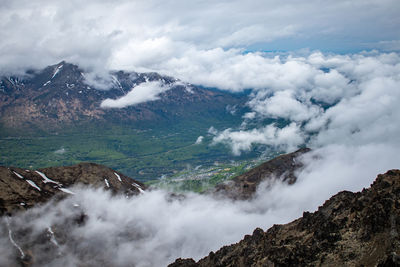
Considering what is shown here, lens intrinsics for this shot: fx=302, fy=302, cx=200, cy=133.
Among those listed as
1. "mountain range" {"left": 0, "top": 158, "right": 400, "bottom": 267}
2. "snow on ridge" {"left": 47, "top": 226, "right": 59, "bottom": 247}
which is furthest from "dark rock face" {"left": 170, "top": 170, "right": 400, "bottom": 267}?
"snow on ridge" {"left": 47, "top": 226, "right": 59, "bottom": 247}

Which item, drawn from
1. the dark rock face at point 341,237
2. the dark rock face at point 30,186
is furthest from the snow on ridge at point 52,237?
the dark rock face at point 341,237

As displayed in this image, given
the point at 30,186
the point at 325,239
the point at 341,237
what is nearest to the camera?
the point at 341,237

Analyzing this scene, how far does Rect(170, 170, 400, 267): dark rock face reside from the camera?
212ft

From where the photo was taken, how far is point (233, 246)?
375 feet

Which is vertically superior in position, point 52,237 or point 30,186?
point 30,186

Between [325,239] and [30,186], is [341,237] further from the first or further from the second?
[30,186]

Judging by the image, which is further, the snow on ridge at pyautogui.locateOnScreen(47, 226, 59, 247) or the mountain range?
the snow on ridge at pyautogui.locateOnScreen(47, 226, 59, 247)

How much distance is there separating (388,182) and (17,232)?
150968mm

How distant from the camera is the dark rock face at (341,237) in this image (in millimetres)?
64562

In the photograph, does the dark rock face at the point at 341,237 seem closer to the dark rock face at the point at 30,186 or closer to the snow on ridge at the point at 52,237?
the snow on ridge at the point at 52,237

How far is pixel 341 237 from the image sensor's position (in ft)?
247

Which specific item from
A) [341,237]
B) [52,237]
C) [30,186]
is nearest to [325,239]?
[341,237]

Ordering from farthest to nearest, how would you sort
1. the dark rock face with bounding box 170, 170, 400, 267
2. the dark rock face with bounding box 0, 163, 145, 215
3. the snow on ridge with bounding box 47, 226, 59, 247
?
the dark rock face with bounding box 0, 163, 145, 215
the snow on ridge with bounding box 47, 226, 59, 247
the dark rock face with bounding box 170, 170, 400, 267

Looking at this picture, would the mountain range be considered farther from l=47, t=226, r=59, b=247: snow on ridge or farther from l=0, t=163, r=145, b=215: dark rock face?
l=0, t=163, r=145, b=215: dark rock face
